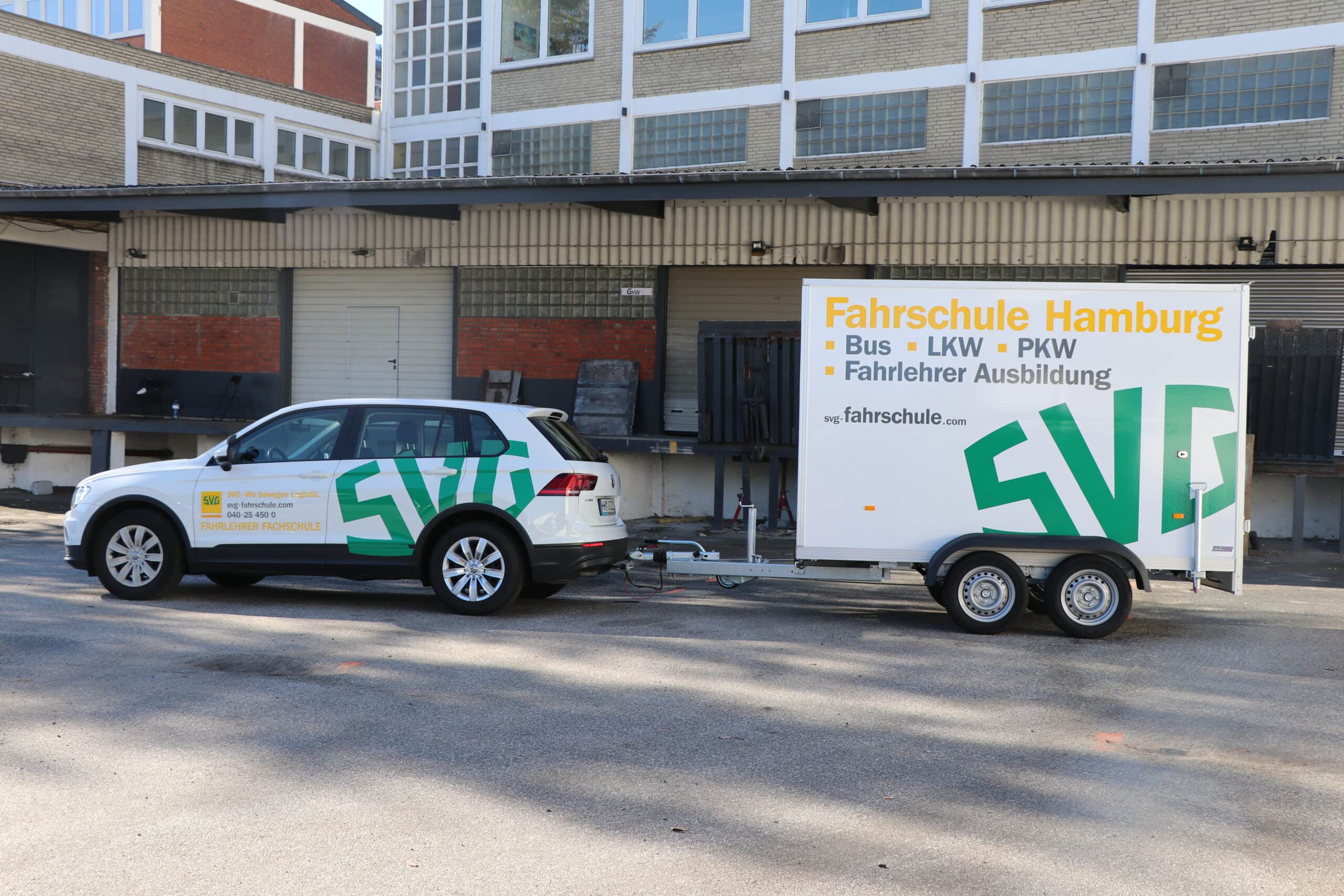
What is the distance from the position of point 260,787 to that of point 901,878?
270 cm

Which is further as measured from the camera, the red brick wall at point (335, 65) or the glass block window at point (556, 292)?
the red brick wall at point (335, 65)

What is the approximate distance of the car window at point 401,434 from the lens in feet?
32.4

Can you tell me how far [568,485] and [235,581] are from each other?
140 inches

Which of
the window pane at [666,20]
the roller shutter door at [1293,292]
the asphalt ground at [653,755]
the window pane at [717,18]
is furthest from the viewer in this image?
the window pane at [666,20]

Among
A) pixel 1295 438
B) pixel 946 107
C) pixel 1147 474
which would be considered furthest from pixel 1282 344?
pixel 946 107

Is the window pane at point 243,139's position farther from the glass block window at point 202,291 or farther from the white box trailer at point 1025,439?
the white box trailer at point 1025,439

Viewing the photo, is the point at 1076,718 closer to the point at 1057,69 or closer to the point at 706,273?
the point at 706,273

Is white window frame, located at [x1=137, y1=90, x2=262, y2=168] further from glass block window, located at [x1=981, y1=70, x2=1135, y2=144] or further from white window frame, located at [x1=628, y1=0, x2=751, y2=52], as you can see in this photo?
glass block window, located at [x1=981, y1=70, x2=1135, y2=144]

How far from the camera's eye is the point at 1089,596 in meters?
9.27

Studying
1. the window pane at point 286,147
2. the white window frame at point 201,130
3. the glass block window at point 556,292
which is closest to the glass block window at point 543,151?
the window pane at point 286,147

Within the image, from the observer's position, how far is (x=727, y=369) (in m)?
15.3

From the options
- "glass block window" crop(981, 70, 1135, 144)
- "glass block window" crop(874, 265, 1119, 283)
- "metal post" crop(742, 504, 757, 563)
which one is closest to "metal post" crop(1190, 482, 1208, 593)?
"metal post" crop(742, 504, 757, 563)

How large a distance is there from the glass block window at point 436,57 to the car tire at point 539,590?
1916 cm

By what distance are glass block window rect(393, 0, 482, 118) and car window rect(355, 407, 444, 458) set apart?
19.3 m
